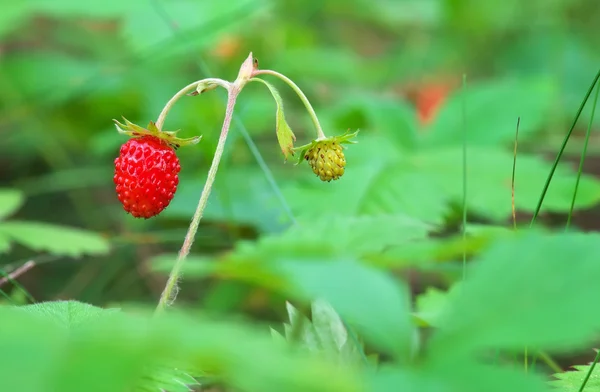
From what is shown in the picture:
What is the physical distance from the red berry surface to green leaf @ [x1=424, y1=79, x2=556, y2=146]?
4.53 ft

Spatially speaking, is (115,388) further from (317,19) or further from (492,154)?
(317,19)

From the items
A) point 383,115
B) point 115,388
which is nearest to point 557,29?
point 383,115

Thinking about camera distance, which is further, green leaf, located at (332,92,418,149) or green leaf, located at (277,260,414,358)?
green leaf, located at (332,92,418,149)

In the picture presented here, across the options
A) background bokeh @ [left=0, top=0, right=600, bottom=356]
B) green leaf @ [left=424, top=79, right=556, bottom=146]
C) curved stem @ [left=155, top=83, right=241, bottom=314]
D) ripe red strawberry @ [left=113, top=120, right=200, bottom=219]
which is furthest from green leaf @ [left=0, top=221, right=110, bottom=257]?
green leaf @ [left=424, top=79, right=556, bottom=146]

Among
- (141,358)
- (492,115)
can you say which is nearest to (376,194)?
(492,115)

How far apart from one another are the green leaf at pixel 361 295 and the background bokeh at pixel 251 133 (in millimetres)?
→ 250

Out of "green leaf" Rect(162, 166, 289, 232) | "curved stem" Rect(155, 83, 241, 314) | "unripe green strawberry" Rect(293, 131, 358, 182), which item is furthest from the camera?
"green leaf" Rect(162, 166, 289, 232)

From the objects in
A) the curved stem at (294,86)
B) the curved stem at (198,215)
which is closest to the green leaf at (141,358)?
the curved stem at (198,215)

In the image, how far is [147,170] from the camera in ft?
Answer: 3.11

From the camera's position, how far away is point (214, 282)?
208cm

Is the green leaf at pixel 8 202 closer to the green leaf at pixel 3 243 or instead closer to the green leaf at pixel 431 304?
the green leaf at pixel 3 243

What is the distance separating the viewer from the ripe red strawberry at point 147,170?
95 centimetres

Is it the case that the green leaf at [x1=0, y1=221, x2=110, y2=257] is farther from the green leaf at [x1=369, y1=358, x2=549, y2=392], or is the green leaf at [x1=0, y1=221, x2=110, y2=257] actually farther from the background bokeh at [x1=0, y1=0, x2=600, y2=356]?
the green leaf at [x1=369, y1=358, x2=549, y2=392]

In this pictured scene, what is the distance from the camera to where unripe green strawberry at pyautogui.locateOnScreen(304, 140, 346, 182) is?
3.04ft
